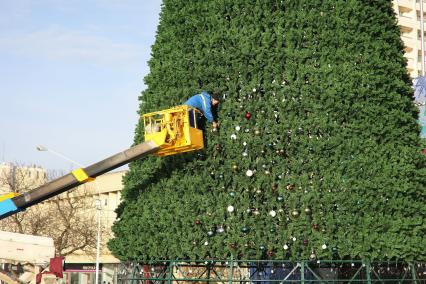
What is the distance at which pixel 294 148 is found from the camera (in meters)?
12.6

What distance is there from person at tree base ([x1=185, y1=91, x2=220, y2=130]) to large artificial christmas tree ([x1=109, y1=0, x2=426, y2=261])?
Result: 186mm

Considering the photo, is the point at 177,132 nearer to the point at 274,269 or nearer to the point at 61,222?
the point at 274,269

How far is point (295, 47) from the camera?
13.0 metres

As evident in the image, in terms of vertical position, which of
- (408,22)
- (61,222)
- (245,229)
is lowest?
(245,229)

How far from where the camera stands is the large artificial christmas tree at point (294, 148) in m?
12.3

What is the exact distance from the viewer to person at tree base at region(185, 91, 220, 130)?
1290cm

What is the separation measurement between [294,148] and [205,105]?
65.6 inches

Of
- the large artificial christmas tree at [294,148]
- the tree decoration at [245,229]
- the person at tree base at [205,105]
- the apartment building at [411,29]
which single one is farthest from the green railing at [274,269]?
the apartment building at [411,29]

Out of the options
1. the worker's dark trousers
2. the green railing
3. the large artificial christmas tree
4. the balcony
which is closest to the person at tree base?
the worker's dark trousers

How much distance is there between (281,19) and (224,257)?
413 centimetres

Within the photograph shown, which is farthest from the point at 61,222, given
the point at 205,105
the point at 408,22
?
the point at 408,22

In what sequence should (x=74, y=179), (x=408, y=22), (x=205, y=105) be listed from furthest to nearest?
(x=408, y=22)
(x=74, y=179)
(x=205, y=105)

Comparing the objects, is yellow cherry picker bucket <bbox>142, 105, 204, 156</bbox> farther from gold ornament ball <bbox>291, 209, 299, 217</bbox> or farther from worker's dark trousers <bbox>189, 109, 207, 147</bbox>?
gold ornament ball <bbox>291, 209, 299, 217</bbox>

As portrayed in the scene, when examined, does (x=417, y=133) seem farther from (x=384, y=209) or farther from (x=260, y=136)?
(x=260, y=136)
